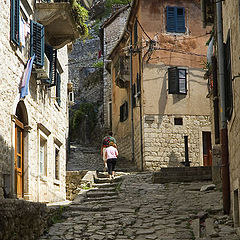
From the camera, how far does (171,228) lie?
32.2 ft

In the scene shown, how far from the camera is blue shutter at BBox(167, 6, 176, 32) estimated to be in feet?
75.0

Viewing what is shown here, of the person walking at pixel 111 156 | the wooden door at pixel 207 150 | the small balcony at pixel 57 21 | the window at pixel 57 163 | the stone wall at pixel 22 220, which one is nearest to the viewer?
the stone wall at pixel 22 220

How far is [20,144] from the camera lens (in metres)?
13.4

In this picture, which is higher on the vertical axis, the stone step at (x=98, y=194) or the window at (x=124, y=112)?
the window at (x=124, y=112)

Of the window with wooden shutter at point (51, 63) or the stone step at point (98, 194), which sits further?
the window with wooden shutter at point (51, 63)

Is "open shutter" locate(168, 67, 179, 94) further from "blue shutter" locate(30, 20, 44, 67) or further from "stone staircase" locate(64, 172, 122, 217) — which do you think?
"blue shutter" locate(30, 20, 44, 67)

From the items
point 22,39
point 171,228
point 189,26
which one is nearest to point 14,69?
Result: point 22,39

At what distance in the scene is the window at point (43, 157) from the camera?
15.6m

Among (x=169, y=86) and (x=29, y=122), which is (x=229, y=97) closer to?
(x=29, y=122)

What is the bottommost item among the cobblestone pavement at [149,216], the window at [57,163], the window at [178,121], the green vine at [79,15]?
the cobblestone pavement at [149,216]

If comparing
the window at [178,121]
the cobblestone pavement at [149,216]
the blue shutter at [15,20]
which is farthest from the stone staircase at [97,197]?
the window at [178,121]

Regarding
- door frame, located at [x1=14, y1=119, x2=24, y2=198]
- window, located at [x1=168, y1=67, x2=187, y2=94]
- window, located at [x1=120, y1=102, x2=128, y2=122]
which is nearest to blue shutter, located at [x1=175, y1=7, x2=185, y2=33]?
window, located at [x1=168, y1=67, x2=187, y2=94]

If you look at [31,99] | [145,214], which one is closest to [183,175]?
[145,214]

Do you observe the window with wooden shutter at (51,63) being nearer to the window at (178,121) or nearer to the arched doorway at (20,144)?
the arched doorway at (20,144)
